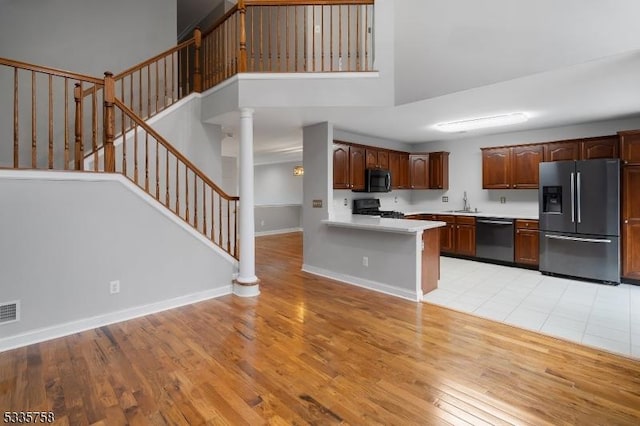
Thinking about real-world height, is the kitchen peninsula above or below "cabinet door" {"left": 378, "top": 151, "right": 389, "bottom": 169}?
below

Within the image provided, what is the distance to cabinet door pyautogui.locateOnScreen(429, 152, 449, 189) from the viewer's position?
661 cm

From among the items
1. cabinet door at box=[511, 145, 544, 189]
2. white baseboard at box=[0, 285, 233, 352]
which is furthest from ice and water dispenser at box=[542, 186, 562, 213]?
white baseboard at box=[0, 285, 233, 352]

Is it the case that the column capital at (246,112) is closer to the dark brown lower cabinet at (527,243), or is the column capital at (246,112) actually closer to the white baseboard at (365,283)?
the white baseboard at (365,283)

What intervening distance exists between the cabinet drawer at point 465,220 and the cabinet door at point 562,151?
4.83ft

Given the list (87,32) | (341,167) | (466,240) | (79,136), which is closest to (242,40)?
(79,136)

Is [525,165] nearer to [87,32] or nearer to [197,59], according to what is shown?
[197,59]

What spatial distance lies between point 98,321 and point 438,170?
6.02m

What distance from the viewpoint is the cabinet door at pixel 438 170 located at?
661 centimetres

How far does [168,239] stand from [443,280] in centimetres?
366

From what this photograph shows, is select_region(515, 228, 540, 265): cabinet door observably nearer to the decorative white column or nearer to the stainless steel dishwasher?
the stainless steel dishwasher

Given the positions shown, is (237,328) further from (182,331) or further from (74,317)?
(74,317)

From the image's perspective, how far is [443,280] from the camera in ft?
15.4

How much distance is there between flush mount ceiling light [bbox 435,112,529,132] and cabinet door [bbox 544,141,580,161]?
842 mm

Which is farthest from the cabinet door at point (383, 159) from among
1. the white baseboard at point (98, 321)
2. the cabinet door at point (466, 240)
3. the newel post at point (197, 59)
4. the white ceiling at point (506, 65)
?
the white baseboard at point (98, 321)
